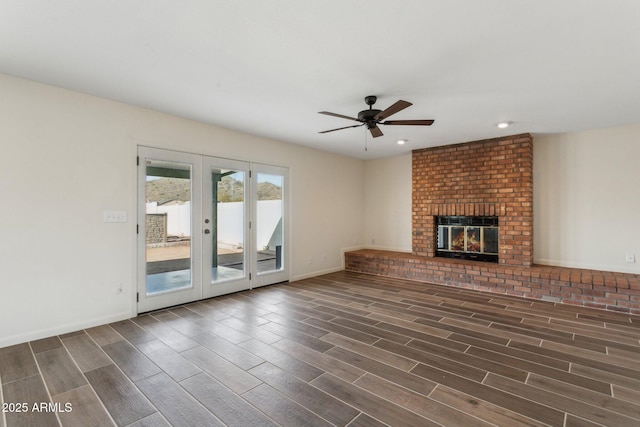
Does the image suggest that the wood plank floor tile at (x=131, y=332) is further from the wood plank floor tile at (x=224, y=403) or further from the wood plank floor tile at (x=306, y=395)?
the wood plank floor tile at (x=306, y=395)

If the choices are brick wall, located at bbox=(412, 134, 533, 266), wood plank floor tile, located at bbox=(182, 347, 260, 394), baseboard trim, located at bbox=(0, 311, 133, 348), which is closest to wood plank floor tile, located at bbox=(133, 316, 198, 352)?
wood plank floor tile, located at bbox=(182, 347, 260, 394)

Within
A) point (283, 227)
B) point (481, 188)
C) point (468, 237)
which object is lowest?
point (468, 237)

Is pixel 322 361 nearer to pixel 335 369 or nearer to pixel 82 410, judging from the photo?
pixel 335 369

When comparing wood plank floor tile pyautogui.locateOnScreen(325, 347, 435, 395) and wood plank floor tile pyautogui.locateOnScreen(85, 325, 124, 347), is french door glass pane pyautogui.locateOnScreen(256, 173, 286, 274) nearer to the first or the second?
wood plank floor tile pyautogui.locateOnScreen(85, 325, 124, 347)

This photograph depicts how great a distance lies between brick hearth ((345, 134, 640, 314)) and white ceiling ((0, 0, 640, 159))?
137 cm

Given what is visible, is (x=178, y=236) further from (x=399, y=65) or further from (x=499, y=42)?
(x=499, y=42)

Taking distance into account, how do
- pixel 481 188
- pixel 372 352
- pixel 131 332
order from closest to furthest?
1. pixel 372 352
2. pixel 131 332
3. pixel 481 188

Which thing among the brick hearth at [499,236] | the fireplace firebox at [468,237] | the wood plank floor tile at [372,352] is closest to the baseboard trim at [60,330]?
the wood plank floor tile at [372,352]

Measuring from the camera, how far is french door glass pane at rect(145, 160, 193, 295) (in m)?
3.85

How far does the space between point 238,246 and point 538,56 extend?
424 cm

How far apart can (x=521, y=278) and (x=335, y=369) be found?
3640mm

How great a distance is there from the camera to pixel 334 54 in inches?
99.7

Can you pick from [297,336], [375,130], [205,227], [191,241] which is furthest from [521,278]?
[191,241]

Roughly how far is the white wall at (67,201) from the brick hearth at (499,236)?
13.7ft
